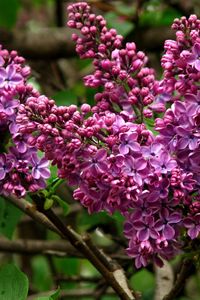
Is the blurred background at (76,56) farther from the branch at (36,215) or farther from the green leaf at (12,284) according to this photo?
the green leaf at (12,284)

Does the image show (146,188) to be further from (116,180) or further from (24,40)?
(24,40)

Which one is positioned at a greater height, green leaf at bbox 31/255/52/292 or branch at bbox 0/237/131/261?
branch at bbox 0/237/131/261

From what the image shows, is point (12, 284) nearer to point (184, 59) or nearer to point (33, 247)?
point (184, 59)

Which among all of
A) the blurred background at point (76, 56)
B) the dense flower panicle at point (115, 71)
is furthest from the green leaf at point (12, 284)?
the blurred background at point (76, 56)

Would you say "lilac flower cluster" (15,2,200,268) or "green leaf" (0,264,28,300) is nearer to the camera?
"lilac flower cluster" (15,2,200,268)

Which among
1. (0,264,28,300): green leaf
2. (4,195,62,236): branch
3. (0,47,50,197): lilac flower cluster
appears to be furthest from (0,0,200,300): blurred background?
(0,47,50,197): lilac flower cluster

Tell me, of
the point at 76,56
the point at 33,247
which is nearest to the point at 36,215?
the point at 33,247

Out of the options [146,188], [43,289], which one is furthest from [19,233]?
[146,188]

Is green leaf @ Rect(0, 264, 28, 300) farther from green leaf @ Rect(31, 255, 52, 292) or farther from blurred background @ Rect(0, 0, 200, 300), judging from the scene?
green leaf @ Rect(31, 255, 52, 292)
